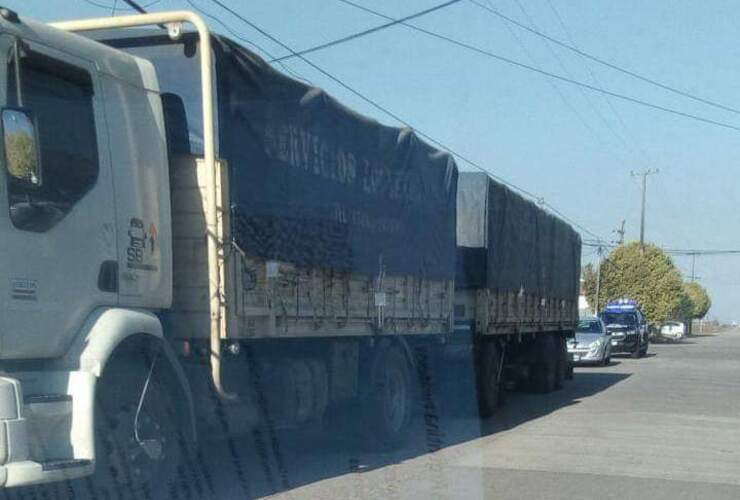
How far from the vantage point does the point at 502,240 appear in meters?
16.5

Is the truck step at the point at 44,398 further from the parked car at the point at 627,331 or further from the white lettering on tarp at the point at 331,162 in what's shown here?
the parked car at the point at 627,331

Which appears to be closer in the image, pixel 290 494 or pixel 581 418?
pixel 290 494

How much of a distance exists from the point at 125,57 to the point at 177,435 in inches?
109

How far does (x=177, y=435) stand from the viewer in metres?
7.59

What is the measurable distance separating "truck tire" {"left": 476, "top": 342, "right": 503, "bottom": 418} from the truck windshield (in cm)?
2514

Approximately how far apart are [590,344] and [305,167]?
2293cm

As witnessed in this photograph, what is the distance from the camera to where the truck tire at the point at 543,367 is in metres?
20.0

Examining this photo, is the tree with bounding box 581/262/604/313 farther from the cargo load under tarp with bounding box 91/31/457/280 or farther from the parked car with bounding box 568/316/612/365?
the cargo load under tarp with bounding box 91/31/457/280

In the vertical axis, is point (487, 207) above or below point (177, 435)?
above

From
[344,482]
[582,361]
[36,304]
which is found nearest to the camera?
[36,304]

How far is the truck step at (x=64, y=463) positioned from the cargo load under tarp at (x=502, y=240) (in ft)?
30.4

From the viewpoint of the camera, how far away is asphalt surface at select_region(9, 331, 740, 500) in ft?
29.7

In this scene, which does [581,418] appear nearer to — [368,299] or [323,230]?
[368,299]

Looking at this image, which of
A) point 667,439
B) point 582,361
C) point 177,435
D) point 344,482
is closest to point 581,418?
point 667,439
